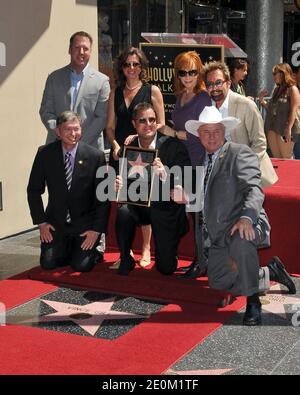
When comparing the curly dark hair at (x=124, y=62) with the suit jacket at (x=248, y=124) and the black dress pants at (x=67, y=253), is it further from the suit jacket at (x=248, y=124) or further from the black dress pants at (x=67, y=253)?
the black dress pants at (x=67, y=253)

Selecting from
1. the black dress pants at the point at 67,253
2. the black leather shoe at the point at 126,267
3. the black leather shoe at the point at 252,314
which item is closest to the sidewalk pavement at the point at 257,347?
the black leather shoe at the point at 252,314

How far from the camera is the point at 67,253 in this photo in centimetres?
623

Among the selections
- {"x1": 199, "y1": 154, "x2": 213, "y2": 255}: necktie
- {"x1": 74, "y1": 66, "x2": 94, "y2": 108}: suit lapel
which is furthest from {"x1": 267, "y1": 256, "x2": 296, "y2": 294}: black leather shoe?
Answer: {"x1": 74, "y1": 66, "x2": 94, "y2": 108}: suit lapel

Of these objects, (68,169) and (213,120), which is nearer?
(213,120)

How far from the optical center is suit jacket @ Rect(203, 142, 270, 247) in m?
5.04

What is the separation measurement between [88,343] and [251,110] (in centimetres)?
234

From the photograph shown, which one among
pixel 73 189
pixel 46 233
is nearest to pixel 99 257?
pixel 46 233

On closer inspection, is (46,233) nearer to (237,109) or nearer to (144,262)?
(144,262)

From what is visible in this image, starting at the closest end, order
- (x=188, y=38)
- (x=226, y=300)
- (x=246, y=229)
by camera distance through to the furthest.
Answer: (x=246, y=229)
(x=226, y=300)
(x=188, y=38)

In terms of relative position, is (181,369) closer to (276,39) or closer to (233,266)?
(233,266)

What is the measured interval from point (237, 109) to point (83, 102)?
1.59m
